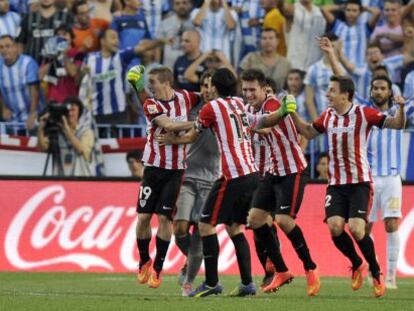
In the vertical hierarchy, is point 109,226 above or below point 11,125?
below

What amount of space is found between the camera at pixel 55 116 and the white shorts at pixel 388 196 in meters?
5.58

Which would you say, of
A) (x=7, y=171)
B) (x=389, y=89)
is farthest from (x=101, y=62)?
(x=389, y=89)

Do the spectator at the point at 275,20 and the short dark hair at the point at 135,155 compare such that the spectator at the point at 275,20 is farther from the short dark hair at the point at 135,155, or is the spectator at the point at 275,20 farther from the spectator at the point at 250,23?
the short dark hair at the point at 135,155

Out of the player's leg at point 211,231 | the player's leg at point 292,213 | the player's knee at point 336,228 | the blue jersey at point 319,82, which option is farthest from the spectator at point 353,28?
the player's leg at point 211,231

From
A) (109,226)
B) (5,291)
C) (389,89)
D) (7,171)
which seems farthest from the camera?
(7,171)

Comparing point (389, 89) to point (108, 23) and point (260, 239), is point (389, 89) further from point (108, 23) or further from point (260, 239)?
point (108, 23)

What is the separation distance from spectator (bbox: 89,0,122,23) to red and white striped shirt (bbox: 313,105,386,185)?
836 cm

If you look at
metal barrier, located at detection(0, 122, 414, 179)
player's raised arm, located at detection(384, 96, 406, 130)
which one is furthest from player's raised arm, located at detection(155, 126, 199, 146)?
metal barrier, located at detection(0, 122, 414, 179)

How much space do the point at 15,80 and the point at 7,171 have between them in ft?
5.34

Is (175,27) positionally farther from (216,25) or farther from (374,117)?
(374,117)

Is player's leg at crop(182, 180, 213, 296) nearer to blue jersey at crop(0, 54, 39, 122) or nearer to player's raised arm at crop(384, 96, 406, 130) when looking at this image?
player's raised arm at crop(384, 96, 406, 130)

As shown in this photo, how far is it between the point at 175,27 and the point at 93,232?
13.3 ft

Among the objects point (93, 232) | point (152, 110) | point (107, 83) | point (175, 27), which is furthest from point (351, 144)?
point (175, 27)

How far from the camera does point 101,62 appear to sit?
773 inches
